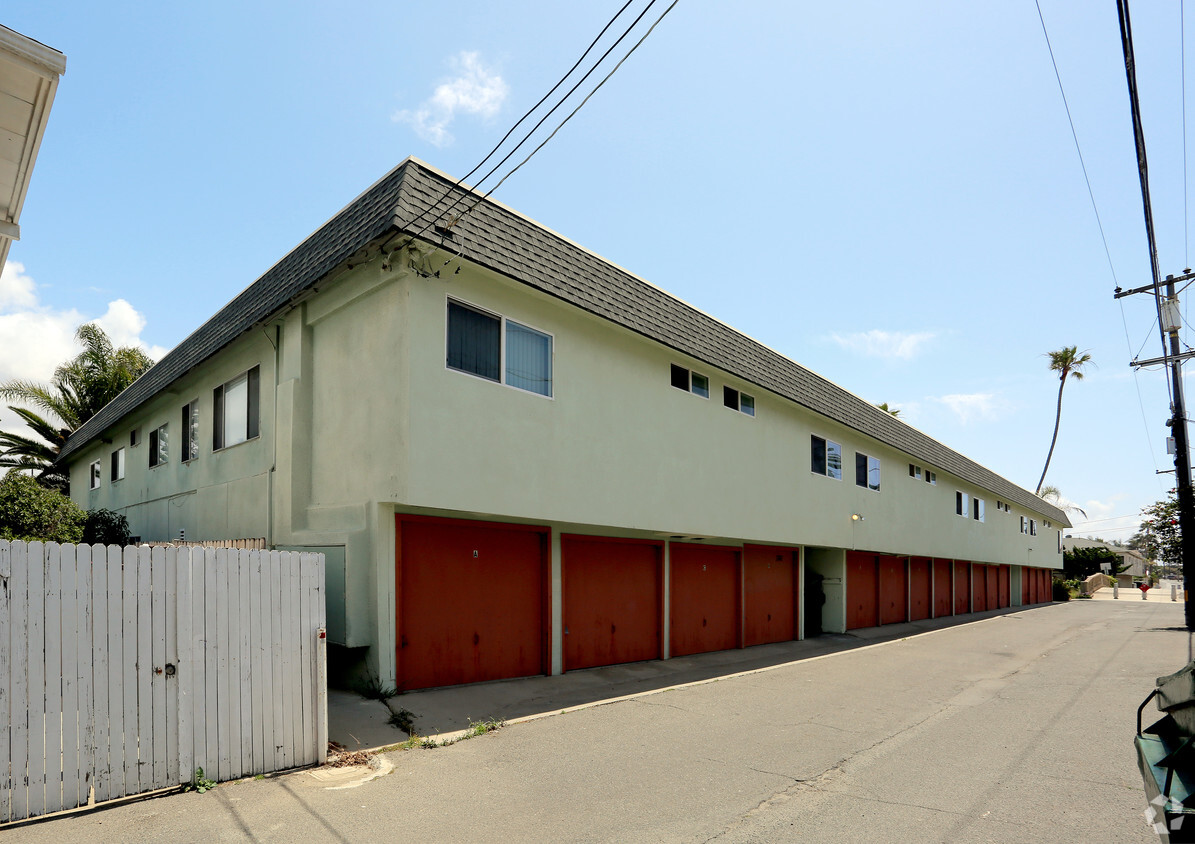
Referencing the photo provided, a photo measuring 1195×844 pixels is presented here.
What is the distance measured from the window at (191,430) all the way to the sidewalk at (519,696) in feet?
23.6

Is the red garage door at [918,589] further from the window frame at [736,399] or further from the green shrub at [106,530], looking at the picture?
the green shrub at [106,530]

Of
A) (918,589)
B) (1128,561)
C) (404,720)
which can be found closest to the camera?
(404,720)

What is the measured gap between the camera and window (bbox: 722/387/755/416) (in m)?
15.7

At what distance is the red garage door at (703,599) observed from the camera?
15.0 metres

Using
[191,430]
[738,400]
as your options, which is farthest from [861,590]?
[191,430]

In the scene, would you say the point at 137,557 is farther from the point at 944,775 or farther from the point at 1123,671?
the point at 1123,671

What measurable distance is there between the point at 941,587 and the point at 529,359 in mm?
24341

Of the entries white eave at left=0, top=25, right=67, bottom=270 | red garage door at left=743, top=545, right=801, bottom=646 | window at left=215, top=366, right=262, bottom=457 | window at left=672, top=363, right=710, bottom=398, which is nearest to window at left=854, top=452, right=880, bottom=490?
red garage door at left=743, top=545, right=801, bottom=646

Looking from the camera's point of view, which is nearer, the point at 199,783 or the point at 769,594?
the point at 199,783

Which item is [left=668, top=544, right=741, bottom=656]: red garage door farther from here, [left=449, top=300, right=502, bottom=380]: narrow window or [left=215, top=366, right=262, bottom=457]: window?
[left=215, top=366, right=262, bottom=457]: window

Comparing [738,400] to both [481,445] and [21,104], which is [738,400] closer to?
[481,445]

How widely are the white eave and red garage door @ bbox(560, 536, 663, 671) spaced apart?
8469mm

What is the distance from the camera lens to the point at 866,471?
22062mm

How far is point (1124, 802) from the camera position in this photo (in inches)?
240
